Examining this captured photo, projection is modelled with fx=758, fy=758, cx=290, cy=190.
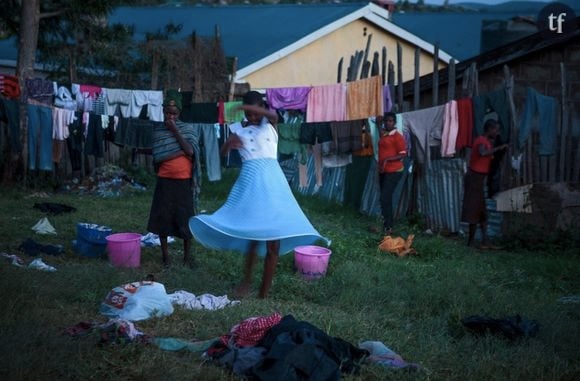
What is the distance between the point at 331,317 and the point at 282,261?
2.59 metres

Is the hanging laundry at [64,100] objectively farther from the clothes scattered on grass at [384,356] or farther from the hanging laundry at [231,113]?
A: the clothes scattered on grass at [384,356]

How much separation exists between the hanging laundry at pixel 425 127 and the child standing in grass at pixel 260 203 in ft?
16.2

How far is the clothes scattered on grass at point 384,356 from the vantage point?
5020 mm

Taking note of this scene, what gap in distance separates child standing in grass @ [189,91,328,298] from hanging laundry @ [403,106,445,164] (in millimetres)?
4923

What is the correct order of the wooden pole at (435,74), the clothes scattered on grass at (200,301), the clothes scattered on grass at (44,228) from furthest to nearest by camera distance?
the wooden pole at (435,74) < the clothes scattered on grass at (44,228) < the clothes scattered on grass at (200,301)

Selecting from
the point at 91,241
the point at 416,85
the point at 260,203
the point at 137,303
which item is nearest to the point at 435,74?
the point at 416,85

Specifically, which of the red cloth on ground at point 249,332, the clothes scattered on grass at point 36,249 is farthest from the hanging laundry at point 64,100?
the red cloth on ground at point 249,332

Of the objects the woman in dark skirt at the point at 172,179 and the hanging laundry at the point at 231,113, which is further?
the hanging laundry at the point at 231,113

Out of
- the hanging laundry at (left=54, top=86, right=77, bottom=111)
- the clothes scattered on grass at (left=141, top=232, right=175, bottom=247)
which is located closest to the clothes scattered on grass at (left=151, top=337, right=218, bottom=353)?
the clothes scattered on grass at (left=141, top=232, right=175, bottom=247)

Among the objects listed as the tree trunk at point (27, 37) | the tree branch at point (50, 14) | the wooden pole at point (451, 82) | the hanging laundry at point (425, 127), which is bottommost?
the hanging laundry at point (425, 127)

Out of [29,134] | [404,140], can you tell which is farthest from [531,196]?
[29,134]

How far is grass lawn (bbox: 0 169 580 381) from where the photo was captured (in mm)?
4812

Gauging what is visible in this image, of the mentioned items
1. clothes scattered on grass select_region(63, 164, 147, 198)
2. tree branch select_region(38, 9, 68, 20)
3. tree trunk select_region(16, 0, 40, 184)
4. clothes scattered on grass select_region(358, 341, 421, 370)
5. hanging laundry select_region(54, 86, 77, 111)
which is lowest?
clothes scattered on grass select_region(358, 341, 421, 370)

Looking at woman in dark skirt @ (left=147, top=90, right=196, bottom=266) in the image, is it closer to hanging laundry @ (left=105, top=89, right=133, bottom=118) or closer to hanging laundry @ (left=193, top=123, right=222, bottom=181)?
hanging laundry @ (left=193, top=123, right=222, bottom=181)
